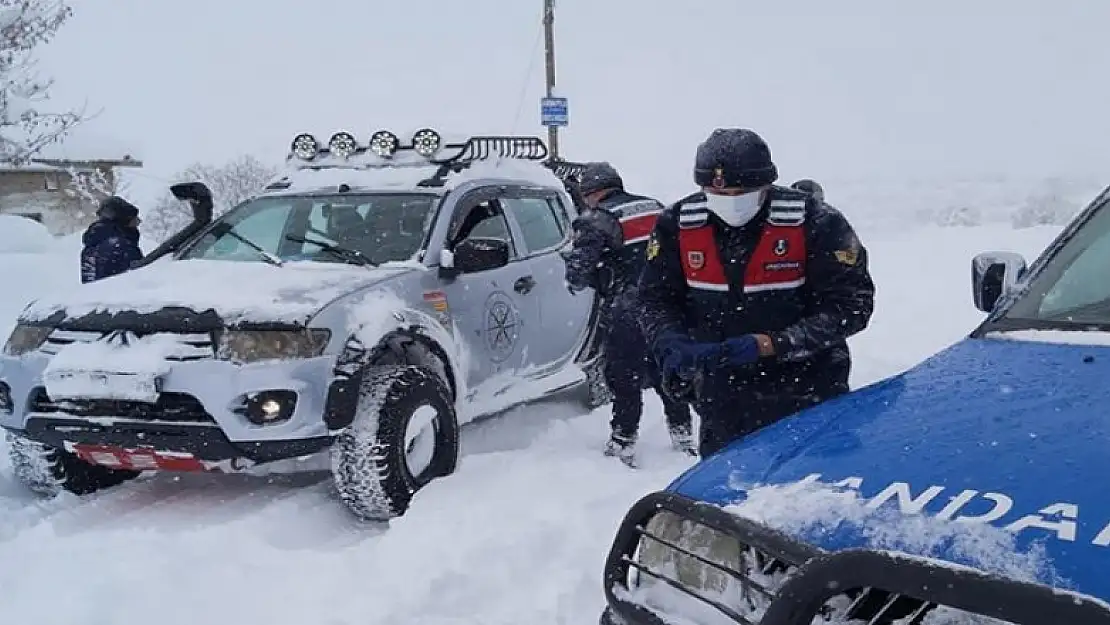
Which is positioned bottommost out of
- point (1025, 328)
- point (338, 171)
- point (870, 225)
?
point (870, 225)

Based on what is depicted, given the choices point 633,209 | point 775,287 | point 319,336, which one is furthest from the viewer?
point 633,209

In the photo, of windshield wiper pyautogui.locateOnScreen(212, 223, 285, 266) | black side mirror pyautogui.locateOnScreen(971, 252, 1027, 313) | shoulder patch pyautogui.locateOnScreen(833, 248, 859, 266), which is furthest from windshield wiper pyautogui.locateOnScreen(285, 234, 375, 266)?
black side mirror pyautogui.locateOnScreen(971, 252, 1027, 313)

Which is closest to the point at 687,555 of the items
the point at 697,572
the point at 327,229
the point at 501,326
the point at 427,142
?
the point at 697,572

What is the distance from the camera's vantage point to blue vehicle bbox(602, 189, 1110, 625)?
1.40 m

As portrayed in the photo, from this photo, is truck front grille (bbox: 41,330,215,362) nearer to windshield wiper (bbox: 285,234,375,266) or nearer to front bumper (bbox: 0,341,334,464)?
front bumper (bbox: 0,341,334,464)

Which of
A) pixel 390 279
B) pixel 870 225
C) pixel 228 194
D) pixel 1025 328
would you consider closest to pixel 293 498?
pixel 390 279

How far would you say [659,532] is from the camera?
77.9 inches

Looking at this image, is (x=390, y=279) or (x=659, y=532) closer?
(x=659, y=532)

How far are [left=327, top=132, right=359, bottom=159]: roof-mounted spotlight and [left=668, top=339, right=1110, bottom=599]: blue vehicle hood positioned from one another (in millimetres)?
4143

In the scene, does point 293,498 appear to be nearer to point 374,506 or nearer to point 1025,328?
point 374,506

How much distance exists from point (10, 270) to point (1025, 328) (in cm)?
1099

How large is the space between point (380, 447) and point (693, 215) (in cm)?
178

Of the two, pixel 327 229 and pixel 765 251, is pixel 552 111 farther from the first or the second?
pixel 765 251

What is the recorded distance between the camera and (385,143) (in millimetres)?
5777
